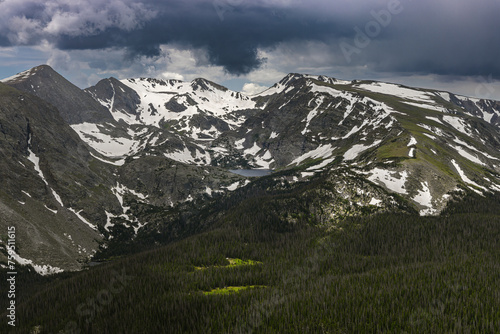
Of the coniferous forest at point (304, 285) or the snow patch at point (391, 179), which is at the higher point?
the snow patch at point (391, 179)

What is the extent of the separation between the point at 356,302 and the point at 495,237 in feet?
288

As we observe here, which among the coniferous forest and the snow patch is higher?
the snow patch

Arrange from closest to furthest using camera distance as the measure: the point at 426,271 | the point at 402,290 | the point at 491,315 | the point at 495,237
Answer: the point at 491,315, the point at 402,290, the point at 426,271, the point at 495,237

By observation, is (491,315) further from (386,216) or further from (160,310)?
(386,216)

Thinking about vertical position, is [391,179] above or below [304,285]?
above

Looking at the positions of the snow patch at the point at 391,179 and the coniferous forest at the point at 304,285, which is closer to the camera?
the coniferous forest at the point at 304,285

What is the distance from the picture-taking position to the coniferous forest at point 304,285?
7294 centimetres

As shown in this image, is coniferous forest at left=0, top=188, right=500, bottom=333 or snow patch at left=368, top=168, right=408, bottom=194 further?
snow patch at left=368, top=168, right=408, bottom=194

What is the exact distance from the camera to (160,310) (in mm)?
80938

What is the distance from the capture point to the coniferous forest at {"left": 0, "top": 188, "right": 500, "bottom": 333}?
72938 mm

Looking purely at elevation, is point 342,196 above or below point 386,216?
above

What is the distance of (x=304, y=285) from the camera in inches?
Result: 3738

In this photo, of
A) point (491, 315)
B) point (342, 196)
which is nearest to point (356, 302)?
point (491, 315)

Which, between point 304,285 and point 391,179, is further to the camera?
point 391,179
